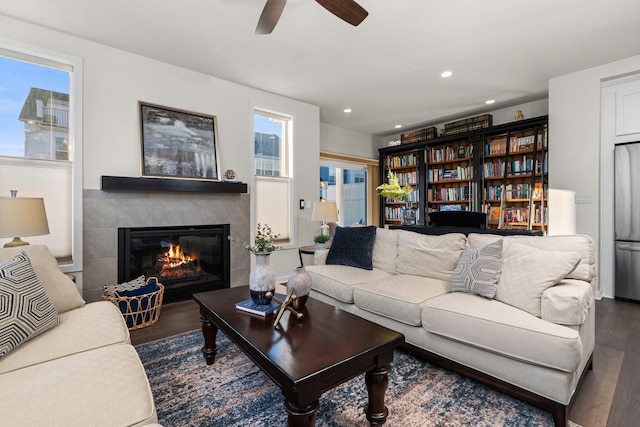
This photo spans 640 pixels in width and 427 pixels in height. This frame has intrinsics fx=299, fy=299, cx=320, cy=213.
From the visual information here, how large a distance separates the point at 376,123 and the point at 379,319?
4.32 metres

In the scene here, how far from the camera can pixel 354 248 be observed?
3.03 m

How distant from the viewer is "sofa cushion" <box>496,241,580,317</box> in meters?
1.73

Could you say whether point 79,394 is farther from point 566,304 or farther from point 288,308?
point 566,304

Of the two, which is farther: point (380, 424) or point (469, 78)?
point (469, 78)

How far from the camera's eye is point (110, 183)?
9.57ft

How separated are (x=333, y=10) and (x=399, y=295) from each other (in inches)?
79.1

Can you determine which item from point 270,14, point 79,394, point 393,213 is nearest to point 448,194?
point 393,213

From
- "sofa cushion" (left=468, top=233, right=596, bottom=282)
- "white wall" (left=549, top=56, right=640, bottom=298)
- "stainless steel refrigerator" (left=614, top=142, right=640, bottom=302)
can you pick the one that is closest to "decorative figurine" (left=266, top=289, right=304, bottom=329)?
"sofa cushion" (left=468, top=233, right=596, bottom=282)

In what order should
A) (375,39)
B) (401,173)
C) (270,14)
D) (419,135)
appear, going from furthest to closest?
(401,173), (419,135), (375,39), (270,14)

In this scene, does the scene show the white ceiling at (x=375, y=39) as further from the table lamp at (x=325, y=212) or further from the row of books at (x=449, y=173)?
the table lamp at (x=325, y=212)

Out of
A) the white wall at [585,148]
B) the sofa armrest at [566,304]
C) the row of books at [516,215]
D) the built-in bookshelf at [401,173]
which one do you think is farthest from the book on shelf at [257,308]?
the built-in bookshelf at [401,173]

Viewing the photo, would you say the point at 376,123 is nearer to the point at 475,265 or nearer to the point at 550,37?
the point at 550,37

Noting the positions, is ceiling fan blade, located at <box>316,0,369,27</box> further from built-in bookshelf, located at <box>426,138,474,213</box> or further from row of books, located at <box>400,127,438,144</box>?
row of books, located at <box>400,127,438,144</box>

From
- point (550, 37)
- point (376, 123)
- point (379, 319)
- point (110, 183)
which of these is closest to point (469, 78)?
point (550, 37)
